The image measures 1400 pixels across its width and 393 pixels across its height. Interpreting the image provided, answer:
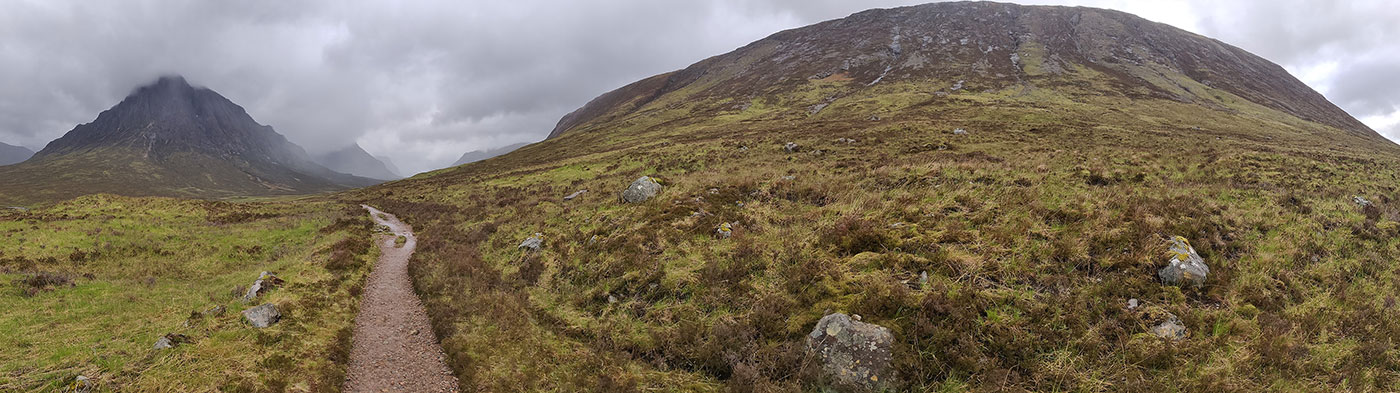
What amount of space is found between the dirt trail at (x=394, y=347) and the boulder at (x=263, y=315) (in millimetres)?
1920

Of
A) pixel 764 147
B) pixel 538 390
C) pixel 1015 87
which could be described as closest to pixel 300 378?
pixel 538 390

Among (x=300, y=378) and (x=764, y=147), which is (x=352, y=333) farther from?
(x=764, y=147)

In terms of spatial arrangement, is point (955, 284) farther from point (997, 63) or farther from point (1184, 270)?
point (997, 63)

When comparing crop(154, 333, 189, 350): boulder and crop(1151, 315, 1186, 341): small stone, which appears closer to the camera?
crop(1151, 315, 1186, 341): small stone

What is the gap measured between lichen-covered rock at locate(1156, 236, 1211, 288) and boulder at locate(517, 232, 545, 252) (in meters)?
18.4

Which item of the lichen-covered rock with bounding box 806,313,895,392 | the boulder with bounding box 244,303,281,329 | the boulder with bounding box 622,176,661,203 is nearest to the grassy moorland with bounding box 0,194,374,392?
the boulder with bounding box 244,303,281,329

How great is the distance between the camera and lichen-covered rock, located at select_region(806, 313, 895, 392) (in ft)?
25.7

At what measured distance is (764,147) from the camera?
43.3m

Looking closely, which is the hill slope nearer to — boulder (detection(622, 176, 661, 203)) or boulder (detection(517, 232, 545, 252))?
boulder (detection(517, 232, 545, 252))

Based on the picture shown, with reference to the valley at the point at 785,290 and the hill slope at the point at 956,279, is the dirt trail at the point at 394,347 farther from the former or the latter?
the hill slope at the point at 956,279

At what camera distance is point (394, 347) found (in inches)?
473

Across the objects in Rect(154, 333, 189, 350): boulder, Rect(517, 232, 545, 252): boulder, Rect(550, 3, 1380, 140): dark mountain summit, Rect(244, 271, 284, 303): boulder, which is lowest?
Rect(517, 232, 545, 252): boulder

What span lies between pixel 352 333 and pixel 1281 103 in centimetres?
13781

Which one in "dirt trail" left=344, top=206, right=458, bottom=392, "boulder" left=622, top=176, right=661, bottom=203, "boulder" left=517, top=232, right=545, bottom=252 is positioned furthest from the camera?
"boulder" left=622, top=176, right=661, bottom=203
